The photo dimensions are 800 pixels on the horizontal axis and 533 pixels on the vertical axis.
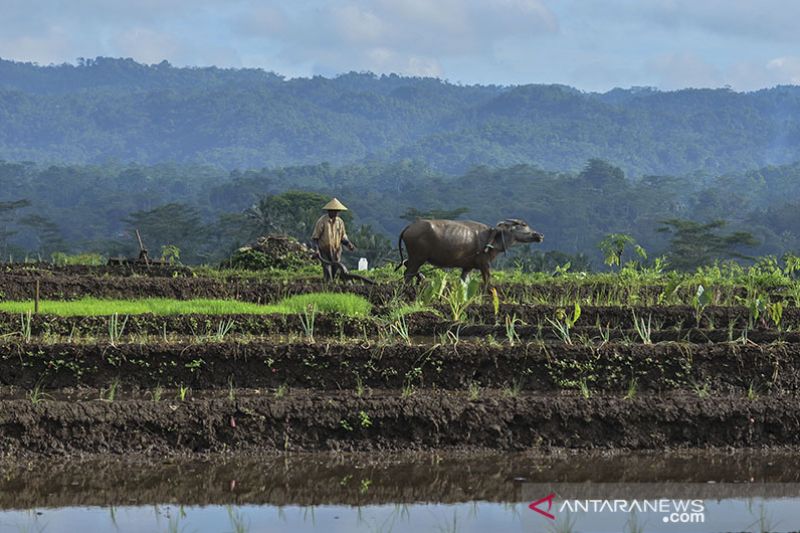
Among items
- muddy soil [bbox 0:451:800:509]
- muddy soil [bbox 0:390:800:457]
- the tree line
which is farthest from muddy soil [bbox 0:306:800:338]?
the tree line

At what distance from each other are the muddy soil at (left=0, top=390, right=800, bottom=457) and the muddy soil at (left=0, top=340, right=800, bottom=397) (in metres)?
1.03

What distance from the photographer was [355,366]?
973 cm

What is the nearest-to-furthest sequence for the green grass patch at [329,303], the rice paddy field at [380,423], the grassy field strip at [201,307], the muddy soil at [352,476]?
the rice paddy field at [380,423]
the muddy soil at [352,476]
the grassy field strip at [201,307]
the green grass patch at [329,303]

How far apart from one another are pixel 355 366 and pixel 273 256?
12331mm

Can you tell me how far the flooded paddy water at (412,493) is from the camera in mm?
6316

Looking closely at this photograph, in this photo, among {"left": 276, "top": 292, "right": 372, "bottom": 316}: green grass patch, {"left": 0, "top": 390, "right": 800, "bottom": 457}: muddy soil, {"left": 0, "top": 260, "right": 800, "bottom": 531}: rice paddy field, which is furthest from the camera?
{"left": 276, "top": 292, "right": 372, "bottom": 316}: green grass patch

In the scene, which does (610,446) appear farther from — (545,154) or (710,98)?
(710,98)

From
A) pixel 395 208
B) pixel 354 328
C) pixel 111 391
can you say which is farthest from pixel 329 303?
pixel 395 208

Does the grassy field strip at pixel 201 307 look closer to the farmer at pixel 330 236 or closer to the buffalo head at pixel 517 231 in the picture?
the farmer at pixel 330 236

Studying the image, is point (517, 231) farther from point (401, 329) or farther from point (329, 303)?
point (401, 329)

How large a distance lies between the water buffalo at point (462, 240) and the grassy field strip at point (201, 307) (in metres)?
1.97

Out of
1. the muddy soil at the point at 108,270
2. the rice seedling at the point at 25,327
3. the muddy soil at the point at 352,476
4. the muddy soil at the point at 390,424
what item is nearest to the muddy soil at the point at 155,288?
the muddy soil at the point at 108,270

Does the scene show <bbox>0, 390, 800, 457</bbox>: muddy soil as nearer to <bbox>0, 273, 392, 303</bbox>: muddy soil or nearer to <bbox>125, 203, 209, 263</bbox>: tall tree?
<bbox>0, 273, 392, 303</bbox>: muddy soil

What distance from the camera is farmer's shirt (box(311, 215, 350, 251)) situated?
16594 mm
